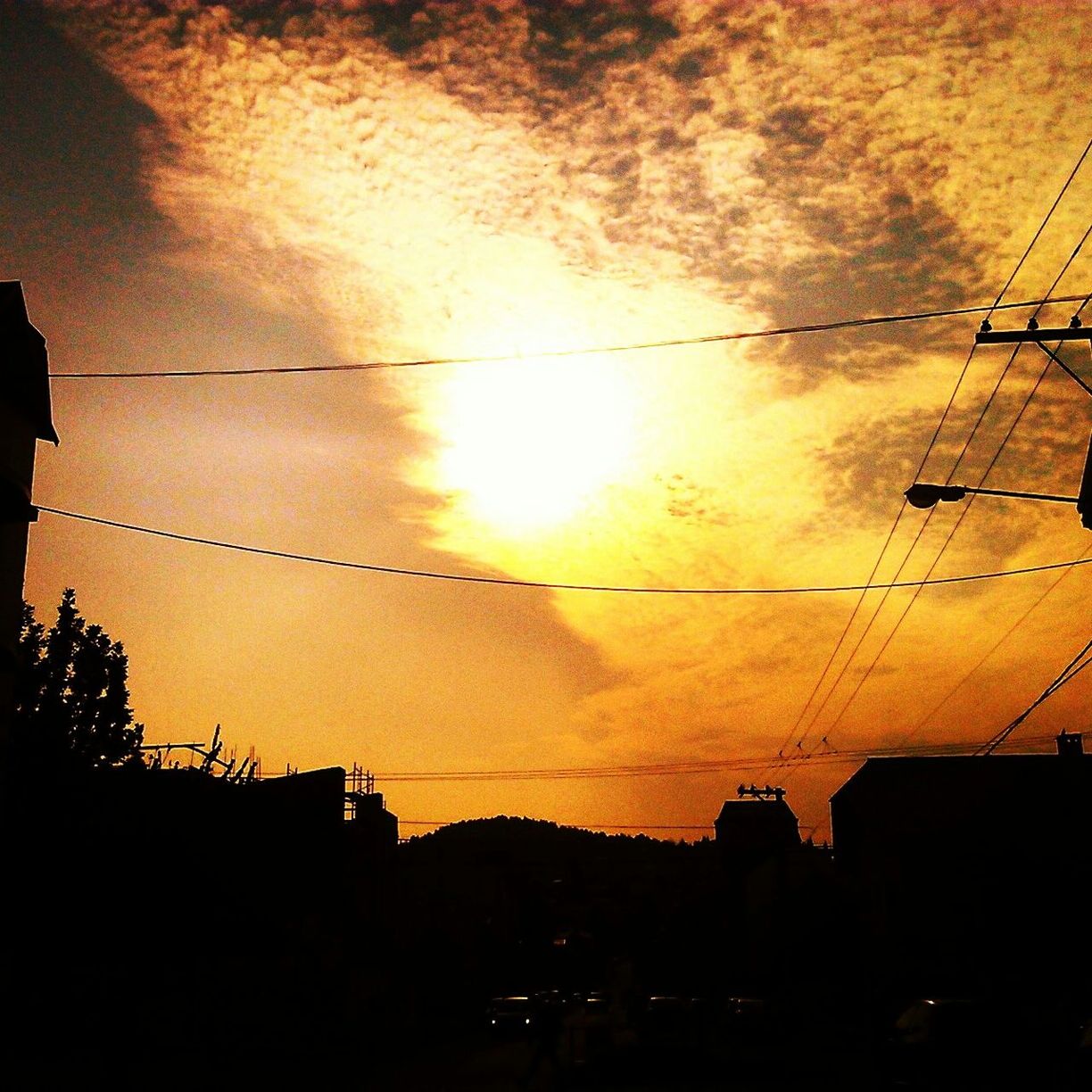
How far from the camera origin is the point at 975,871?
147 ft

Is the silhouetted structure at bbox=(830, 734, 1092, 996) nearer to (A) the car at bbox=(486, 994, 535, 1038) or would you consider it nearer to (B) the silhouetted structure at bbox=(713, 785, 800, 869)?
(A) the car at bbox=(486, 994, 535, 1038)

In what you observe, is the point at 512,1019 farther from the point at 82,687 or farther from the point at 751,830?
the point at 751,830

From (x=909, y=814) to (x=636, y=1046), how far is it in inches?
983

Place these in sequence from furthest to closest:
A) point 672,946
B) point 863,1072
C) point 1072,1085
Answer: point 672,946 < point 863,1072 < point 1072,1085

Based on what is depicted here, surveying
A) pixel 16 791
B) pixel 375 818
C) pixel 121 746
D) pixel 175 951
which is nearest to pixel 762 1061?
pixel 175 951

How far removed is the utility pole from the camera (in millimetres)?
23609

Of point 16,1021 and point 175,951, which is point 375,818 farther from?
point 16,1021

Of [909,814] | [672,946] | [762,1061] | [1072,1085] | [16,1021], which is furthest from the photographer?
[672,946]

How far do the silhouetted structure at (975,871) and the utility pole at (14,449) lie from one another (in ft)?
107

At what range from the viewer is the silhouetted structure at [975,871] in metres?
42.4

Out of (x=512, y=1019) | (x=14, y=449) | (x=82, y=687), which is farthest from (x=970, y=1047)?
(x=82, y=687)

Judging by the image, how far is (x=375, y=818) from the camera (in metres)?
62.8

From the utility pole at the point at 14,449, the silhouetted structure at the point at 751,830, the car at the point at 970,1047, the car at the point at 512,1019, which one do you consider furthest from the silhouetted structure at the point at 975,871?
the silhouetted structure at the point at 751,830

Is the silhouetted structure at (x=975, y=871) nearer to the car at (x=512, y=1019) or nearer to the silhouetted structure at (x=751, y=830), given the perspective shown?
the car at (x=512, y=1019)
